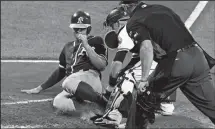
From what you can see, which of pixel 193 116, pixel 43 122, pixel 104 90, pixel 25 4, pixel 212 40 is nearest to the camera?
pixel 43 122

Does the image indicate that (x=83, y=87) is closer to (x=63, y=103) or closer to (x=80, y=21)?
(x=63, y=103)

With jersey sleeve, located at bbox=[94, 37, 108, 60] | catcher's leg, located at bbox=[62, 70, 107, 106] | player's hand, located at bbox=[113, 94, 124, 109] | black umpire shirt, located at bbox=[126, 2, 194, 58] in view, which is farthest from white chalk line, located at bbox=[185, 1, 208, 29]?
black umpire shirt, located at bbox=[126, 2, 194, 58]

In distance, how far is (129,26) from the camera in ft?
20.9

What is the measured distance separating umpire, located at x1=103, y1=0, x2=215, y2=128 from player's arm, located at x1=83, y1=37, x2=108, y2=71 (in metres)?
1.36

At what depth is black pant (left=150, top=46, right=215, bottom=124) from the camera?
641 centimetres

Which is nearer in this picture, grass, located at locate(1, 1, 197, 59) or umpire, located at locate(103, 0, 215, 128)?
umpire, located at locate(103, 0, 215, 128)

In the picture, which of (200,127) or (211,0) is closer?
(200,127)

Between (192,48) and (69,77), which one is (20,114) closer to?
(69,77)

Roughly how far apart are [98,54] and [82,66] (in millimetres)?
339

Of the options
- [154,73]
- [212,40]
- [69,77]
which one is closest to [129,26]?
[154,73]

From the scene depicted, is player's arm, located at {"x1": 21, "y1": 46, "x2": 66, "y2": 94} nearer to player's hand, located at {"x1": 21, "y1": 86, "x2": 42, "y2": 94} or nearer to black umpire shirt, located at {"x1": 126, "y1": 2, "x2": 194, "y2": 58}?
player's hand, located at {"x1": 21, "y1": 86, "x2": 42, "y2": 94}

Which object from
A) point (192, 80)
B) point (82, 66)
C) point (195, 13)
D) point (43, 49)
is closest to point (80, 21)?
point (82, 66)

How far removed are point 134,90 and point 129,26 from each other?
0.79m

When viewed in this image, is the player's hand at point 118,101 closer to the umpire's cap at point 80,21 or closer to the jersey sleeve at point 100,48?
the jersey sleeve at point 100,48
